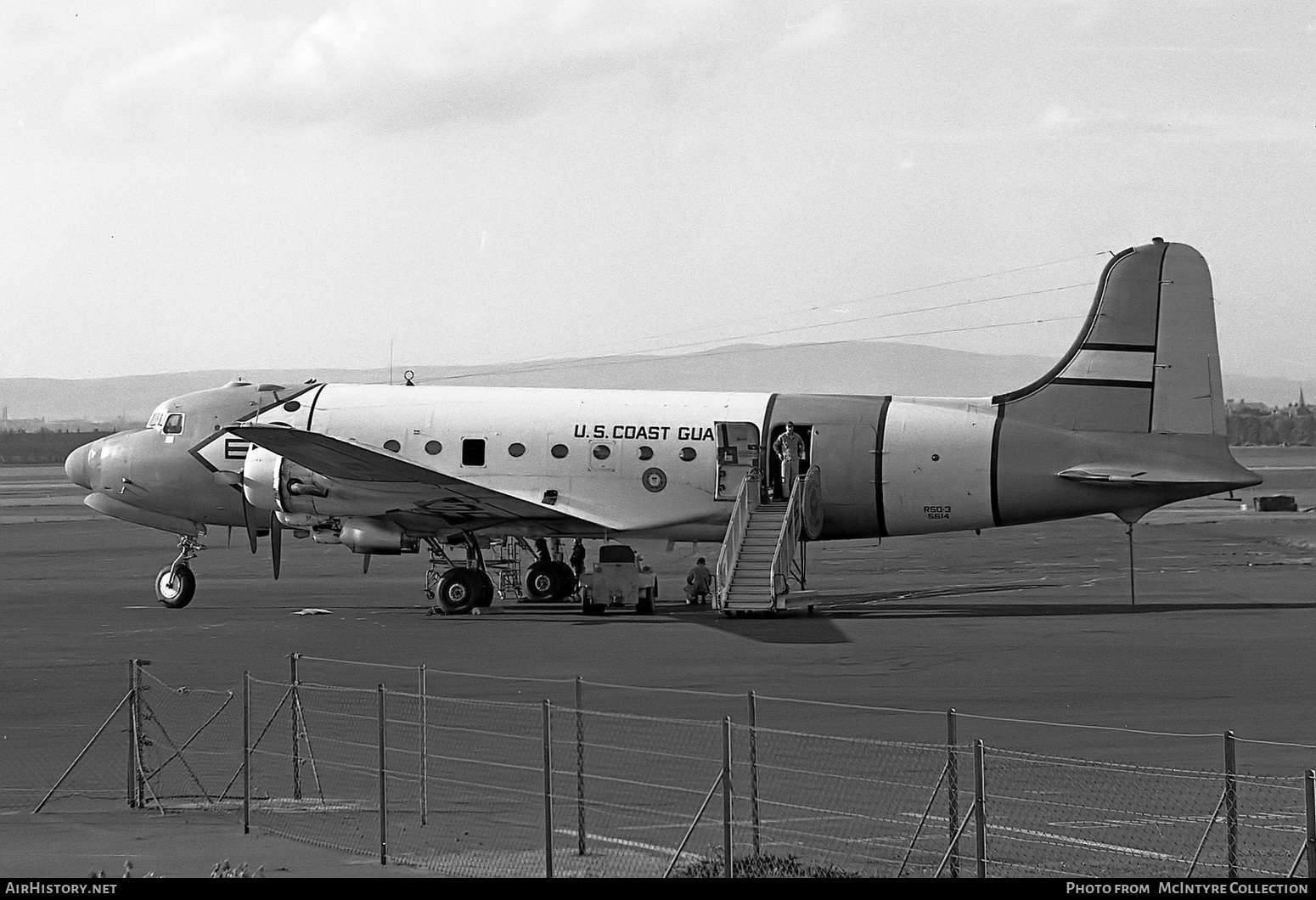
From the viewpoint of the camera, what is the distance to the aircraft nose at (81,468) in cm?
3800

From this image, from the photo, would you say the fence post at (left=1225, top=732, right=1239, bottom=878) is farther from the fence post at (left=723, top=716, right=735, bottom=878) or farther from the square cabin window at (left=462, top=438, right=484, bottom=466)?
the square cabin window at (left=462, top=438, right=484, bottom=466)

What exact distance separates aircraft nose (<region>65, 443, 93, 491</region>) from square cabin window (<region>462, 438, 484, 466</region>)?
9.59m

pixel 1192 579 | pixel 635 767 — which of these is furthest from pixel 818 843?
pixel 1192 579

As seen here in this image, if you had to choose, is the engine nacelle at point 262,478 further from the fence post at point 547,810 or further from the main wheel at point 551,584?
the fence post at point 547,810

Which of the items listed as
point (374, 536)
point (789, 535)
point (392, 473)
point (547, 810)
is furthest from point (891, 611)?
point (547, 810)

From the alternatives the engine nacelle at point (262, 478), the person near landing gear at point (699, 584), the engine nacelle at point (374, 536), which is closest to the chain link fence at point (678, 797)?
the engine nacelle at point (374, 536)

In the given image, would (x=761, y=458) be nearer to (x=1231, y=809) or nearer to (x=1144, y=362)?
(x=1144, y=362)

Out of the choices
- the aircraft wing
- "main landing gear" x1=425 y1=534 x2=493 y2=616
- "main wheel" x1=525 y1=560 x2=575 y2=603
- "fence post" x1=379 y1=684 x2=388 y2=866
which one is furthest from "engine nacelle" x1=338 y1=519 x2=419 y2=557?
"fence post" x1=379 y1=684 x2=388 y2=866

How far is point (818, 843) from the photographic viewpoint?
12.6 metres

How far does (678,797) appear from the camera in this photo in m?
14.5

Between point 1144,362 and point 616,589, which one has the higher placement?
point 1144,362

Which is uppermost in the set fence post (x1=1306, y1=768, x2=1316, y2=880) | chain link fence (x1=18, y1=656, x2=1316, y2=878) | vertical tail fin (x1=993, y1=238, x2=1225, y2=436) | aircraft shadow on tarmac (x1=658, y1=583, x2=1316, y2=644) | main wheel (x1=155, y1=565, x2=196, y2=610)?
vertical tail fin (x1=993, y1=238, x2=1225, y2=436)

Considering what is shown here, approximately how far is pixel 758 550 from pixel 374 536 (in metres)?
7.84

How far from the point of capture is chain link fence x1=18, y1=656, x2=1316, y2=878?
11789 millimetres
